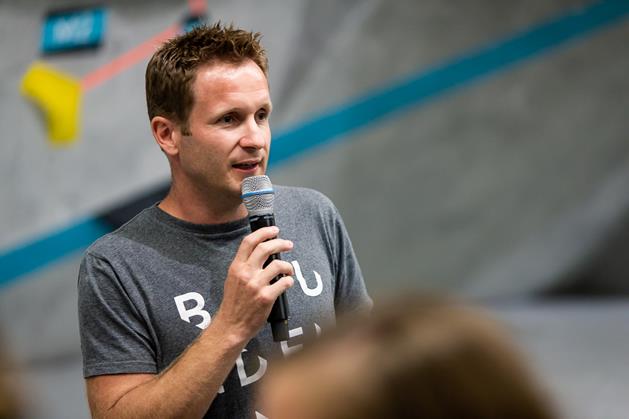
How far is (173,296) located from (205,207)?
7.3 inches

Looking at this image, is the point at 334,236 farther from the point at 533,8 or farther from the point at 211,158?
the point at 533,8

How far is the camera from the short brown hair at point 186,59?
1453 mm

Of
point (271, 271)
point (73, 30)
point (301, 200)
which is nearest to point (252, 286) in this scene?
point (271, 271)

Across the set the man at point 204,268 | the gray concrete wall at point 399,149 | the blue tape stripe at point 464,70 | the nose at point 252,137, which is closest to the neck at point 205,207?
the man at point 204,268

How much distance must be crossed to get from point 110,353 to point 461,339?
91 centimetres

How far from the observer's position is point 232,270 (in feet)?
4.15

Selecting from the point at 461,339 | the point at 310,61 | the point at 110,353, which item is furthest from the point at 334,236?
the point at 310,61

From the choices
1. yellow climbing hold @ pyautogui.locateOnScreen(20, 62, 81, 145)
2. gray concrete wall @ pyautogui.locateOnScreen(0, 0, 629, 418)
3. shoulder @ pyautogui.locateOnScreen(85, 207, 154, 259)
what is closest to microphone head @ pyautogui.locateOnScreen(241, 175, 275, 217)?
shoulder @ pyautogui.locateOnScreen(85, 207, 154, 259)

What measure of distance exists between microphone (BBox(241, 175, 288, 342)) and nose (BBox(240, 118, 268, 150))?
0.23 feet

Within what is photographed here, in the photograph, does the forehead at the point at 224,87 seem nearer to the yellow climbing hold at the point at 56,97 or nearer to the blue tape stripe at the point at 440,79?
the blue tape stripe at the point at 440,79

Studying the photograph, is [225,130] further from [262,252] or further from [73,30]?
[73,30]

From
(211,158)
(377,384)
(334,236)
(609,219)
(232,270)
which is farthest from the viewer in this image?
(609,219)

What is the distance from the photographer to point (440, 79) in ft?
16.0

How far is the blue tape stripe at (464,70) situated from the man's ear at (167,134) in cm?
326
